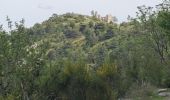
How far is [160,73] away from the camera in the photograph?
43.4 m

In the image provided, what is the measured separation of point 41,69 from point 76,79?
148 inches

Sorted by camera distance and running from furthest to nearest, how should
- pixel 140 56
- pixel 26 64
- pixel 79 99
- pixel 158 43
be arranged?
pixel 158 43 → pixel 140 56 → pixel 26 64 → pixel 79 99

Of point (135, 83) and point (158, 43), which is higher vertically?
point (158, 43)

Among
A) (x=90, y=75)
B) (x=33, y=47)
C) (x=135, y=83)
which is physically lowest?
(x=135, y=83)

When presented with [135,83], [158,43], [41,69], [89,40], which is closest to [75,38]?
[89,40]

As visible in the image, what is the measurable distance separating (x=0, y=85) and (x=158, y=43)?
3002cm

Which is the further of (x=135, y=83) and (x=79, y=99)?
(x=135, y=83)

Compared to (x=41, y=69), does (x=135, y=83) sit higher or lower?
lower

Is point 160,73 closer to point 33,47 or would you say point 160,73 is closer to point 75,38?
point 33,47

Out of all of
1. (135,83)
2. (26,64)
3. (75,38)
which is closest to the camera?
(26,64)

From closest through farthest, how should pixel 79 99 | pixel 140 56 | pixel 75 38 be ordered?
pixel 79 99 → pixel 140 56 → pixel 75 38

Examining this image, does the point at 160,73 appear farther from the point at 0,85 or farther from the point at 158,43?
the point at 0,85

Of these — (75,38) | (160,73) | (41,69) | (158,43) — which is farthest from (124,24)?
(41,69)

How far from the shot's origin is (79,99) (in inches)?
1019
